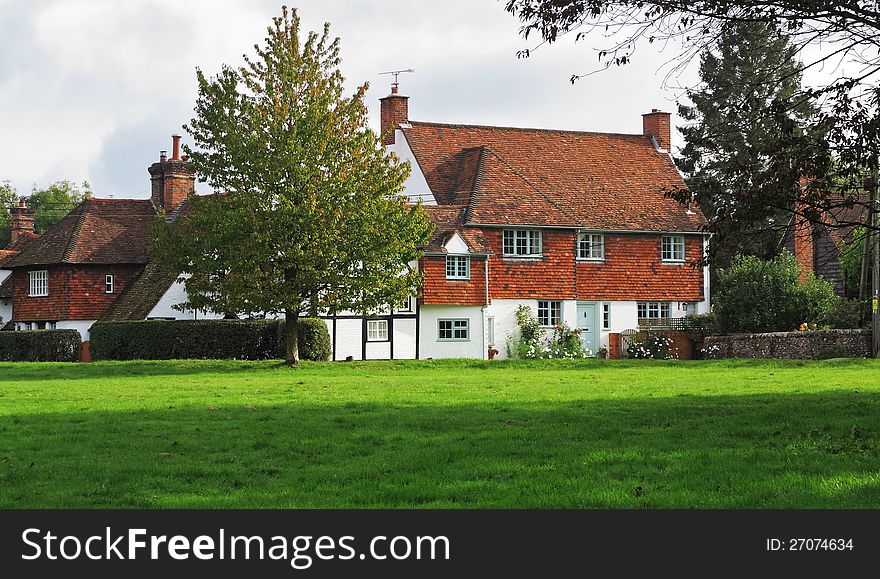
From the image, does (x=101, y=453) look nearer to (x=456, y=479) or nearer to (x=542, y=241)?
(x=456, y=479)

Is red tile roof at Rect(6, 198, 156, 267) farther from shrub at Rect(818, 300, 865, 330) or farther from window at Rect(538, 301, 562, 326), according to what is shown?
shrub at Rect(818, 300, 865, 330)

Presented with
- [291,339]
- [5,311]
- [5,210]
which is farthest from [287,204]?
[5,210]

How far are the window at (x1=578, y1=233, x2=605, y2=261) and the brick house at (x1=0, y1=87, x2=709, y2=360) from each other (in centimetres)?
6

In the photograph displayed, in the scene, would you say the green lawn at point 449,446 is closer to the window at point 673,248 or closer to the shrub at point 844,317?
the shrub at point 844,317

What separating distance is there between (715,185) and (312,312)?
83.2ft

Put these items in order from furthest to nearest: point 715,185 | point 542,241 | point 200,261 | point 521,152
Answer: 1. point 521,152
2. point 542,241
3. point 200,261
4. point 715,185

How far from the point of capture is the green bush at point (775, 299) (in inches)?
1944

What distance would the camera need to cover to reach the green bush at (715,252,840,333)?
162 ft

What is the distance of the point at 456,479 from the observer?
11.6 meters

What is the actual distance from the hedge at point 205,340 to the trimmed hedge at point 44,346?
3019mm

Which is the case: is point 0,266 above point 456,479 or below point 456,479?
above

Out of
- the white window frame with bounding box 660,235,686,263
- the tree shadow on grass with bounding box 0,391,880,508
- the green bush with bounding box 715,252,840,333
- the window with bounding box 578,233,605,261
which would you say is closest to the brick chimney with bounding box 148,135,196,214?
the window with bounding box 578,233,605,261
